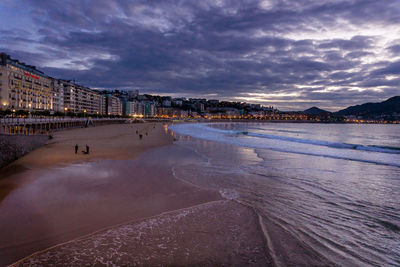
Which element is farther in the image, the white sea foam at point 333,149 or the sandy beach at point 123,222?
the white sea foam at point 333,149

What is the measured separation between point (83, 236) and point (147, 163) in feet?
29.8

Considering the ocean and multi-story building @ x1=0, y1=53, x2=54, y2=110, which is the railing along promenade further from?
multi-story building @ x1=0, y1=53, x2=54, y2=110

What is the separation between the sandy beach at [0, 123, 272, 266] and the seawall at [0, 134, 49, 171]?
12.3ft

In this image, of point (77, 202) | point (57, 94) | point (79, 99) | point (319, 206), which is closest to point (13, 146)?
point (77, 202)

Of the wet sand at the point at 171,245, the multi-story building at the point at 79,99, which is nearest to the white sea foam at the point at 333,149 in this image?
the wet sand at the point at 171,245

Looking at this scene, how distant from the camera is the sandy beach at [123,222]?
483cm

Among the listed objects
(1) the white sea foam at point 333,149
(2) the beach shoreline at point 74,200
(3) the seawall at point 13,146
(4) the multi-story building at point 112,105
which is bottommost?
(1) the white sea foam at point 333,149

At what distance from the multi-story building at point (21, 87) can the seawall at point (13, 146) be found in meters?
60.8

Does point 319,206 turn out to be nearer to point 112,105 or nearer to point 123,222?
point 123,222

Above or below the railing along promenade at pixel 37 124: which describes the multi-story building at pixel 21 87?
above

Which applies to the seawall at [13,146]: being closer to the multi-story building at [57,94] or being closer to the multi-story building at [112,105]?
the multi-story building at [57,94]

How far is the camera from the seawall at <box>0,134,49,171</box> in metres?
13.5

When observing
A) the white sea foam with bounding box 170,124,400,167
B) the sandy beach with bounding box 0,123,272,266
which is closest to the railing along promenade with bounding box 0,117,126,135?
the sandy beach with bounding box 0,123,272,266

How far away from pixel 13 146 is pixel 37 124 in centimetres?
2544
